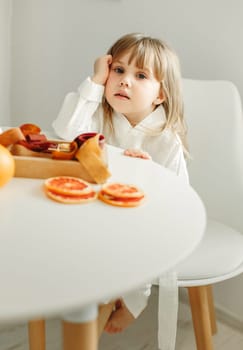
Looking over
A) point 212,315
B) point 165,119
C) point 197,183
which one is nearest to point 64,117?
point 165,119

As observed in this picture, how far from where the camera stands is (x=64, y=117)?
147 cm

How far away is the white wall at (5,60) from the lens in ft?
7.50

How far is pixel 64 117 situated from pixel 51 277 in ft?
3.09

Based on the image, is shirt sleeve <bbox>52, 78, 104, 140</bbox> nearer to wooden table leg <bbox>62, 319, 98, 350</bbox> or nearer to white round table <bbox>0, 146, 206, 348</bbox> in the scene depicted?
white round table <bbox>0, 146, 206, 348</bbox>

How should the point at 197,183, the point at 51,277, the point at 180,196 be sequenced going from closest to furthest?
the point at 51,277 < the point at 180,196 < the point at 197,183

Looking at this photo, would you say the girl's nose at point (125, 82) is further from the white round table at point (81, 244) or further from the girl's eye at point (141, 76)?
the white round table at point (81, 244)

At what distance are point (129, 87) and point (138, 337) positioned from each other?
0.82 m

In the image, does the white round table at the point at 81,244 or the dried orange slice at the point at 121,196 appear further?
the dried orange slice at the point at 121,196

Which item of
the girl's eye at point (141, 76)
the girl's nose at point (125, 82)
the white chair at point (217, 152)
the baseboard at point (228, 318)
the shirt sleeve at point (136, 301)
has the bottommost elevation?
the baseboard at point (228, 318)

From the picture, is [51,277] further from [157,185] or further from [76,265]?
[157,185]

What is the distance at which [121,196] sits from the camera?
31.5 inches

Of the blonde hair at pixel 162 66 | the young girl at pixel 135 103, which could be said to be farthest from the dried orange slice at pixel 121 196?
the blonde hair at pixel 162 66

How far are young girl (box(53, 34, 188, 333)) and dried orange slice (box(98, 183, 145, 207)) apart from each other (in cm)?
53

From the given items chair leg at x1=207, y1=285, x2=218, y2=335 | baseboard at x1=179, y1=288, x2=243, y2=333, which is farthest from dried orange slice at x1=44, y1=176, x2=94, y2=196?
baseboard at x1=179, y1=288, x2=243, y2=333
